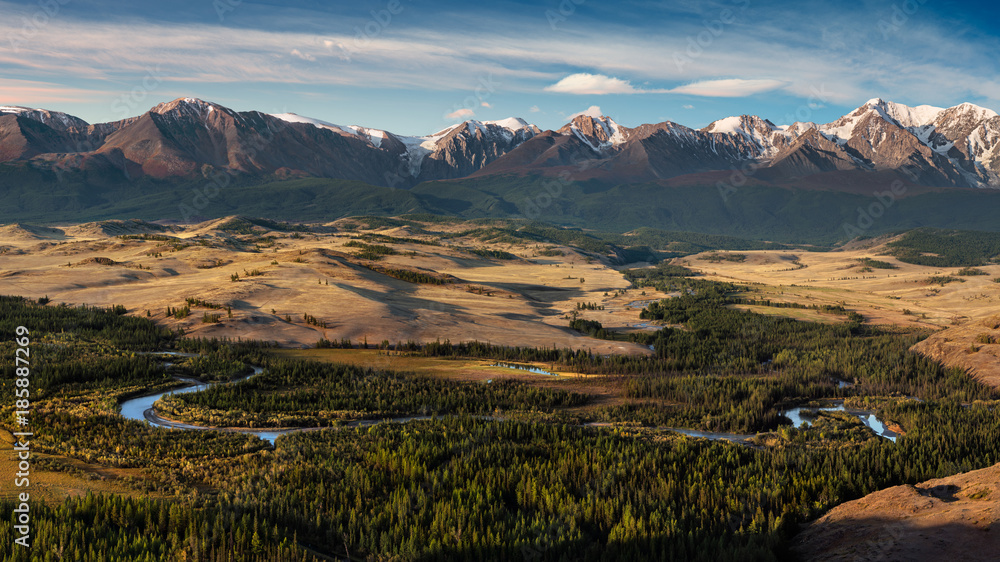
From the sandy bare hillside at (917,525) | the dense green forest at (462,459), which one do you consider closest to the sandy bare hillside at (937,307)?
the dense green forest at (462,459)

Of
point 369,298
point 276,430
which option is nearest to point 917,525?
point 276,430

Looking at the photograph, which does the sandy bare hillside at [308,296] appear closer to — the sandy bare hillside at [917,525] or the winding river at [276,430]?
the winding river at [276,430]

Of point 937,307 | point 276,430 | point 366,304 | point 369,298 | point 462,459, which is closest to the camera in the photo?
point 462,459

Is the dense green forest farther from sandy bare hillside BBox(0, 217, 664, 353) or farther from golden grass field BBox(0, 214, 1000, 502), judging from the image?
sandy bare hillside BBox(0, 217, 664, 353)

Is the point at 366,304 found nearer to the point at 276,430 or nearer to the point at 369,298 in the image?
the point at 369,298

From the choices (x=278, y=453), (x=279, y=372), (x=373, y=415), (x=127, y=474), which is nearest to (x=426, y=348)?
(x=279, y=372)
